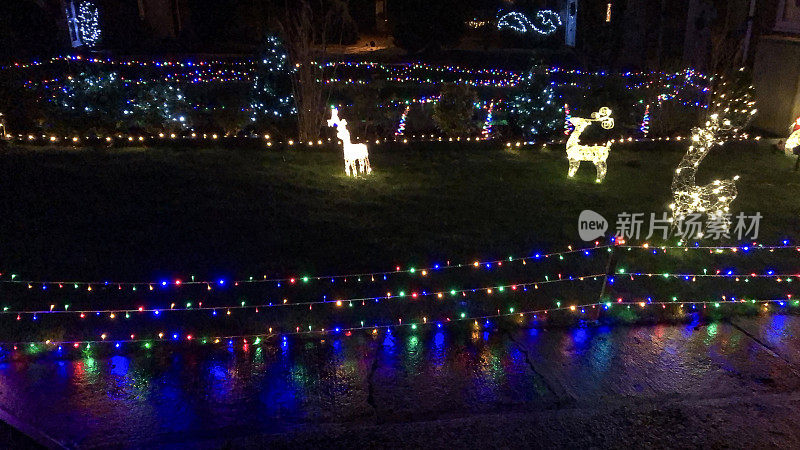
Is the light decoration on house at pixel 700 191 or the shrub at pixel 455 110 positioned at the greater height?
the shrub at pixel 455 110

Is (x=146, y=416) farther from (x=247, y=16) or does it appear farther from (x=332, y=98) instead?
(x=247, y=16)

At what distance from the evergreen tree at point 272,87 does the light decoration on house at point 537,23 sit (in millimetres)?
14000

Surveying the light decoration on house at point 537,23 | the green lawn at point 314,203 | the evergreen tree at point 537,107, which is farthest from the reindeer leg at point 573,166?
the light decoration on house at point 537,23

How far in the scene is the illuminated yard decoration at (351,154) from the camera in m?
8.60

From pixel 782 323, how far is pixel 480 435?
9.12 ft

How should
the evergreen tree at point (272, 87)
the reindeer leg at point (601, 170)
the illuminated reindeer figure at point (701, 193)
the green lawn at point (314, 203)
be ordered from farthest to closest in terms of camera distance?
the evergreen tree at point (272, 87)
the reindeer leg at point (601, 170)
the illuminated reindeer figure at point (701, 193)
the green lawn at point (314, 203)

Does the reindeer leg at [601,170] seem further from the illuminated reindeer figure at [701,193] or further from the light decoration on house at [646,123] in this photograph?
the light decoration on house at [646,123]

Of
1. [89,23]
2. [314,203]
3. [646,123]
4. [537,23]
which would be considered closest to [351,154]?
[314,203]

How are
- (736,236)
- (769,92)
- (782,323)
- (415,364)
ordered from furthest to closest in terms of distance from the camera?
(769,92), (736,236), (782,323), (415,364)

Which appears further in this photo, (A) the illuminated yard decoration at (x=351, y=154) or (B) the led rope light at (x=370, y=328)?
(A) the illuminated yard decoration at (x=351, y=154)

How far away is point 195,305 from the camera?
16.8 ft

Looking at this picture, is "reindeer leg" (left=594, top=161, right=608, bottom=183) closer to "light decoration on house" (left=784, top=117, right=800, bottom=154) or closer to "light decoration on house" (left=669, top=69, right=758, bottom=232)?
"light decoration on house" (left=669, top=69, right=758, bottom=232)

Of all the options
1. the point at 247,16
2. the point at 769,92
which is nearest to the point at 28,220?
the point at 769,92

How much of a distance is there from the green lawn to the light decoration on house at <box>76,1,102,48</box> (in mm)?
11198
